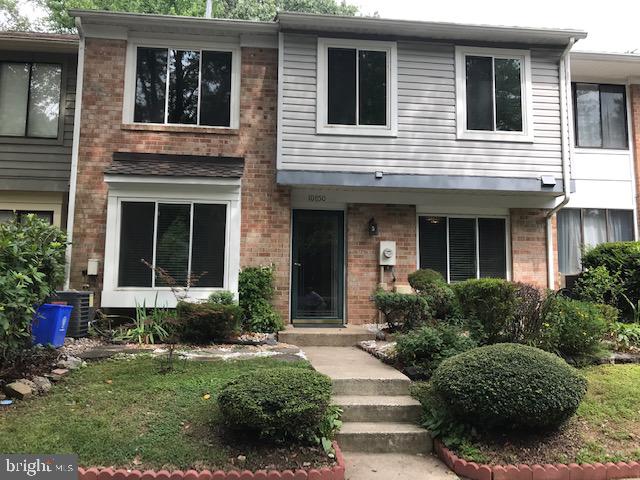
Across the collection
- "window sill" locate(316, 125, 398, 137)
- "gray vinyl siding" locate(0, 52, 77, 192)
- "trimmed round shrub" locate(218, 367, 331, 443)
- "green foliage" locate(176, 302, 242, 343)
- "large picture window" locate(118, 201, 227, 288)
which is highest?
"window sill" locate(316, 125, 398, 137)

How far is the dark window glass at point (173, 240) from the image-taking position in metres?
8.83

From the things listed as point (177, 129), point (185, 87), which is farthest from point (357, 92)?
point (177, 129)

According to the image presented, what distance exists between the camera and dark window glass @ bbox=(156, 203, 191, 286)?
29.0 feet

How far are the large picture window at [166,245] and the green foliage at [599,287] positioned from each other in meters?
6.74

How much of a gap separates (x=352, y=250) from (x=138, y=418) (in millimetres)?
6010

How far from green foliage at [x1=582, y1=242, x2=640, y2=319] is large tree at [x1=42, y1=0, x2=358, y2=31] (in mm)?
17964

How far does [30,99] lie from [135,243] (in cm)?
445

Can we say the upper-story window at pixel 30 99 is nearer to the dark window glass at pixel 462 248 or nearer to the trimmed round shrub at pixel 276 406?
the trimmed round shrub at pixel 276 406

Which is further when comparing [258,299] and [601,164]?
[601,164]

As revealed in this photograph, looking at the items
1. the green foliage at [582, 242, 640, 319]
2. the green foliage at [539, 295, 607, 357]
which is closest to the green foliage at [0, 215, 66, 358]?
the green foliage at [539, 295, 607, 357]

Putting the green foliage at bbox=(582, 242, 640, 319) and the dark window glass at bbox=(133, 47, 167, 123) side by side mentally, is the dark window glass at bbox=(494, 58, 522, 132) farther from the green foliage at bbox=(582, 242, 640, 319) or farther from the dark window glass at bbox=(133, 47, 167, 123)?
the dark window glass at bbox=(133, 47, 167, 123)

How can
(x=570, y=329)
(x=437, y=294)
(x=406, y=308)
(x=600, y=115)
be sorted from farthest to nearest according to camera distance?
(x=600, y=115) → (x=437, y=294) → (x=406, y=308) → (x=570, y=329)

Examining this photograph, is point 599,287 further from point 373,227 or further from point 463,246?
point 373,227

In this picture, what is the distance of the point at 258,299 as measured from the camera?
Result: 8.98 metres
